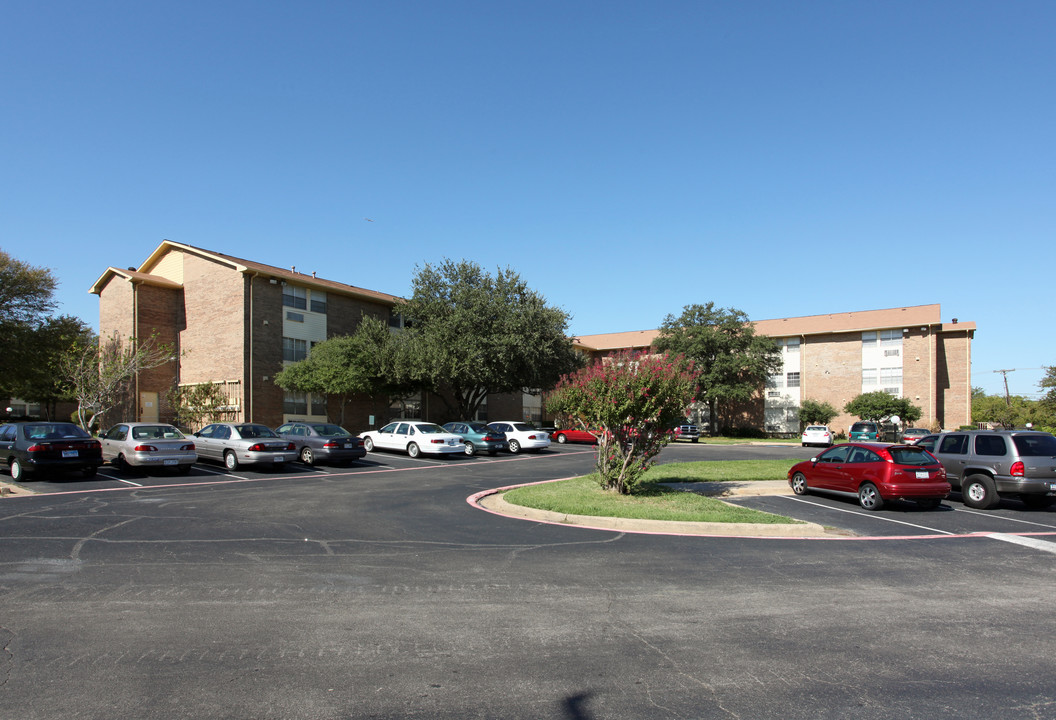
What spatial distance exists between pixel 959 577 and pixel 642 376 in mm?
A: 6724

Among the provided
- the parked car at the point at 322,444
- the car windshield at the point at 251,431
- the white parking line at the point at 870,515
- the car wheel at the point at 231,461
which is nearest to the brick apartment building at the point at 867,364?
the parked car at the point at 322,444

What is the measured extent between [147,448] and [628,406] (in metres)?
13.4

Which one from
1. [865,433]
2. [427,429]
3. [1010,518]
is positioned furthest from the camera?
[865,433]

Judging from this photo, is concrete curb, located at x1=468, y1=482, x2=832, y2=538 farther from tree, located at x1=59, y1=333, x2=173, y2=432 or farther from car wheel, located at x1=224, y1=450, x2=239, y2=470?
tree, located at x1=59, y1=333, x2=173, y2=432

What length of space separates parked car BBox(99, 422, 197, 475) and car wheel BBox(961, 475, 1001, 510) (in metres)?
19.4

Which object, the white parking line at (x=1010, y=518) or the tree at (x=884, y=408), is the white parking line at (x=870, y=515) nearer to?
the white parking line at (x=1010, y=518)

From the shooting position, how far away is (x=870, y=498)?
1401cm

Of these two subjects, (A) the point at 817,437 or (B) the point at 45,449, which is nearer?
(B) the point at 45,449

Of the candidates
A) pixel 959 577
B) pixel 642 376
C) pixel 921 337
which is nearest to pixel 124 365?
pixel 642 376

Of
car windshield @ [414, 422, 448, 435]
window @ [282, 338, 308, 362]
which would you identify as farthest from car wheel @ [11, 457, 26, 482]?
window @ [282, 338, 308, 362]

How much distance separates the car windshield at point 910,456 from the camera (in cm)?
1383

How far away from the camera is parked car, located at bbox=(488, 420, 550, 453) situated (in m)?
31.9

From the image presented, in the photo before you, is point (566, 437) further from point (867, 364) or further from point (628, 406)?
point (867, 364)

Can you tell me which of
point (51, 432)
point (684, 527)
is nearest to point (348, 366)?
point (51, 432)
